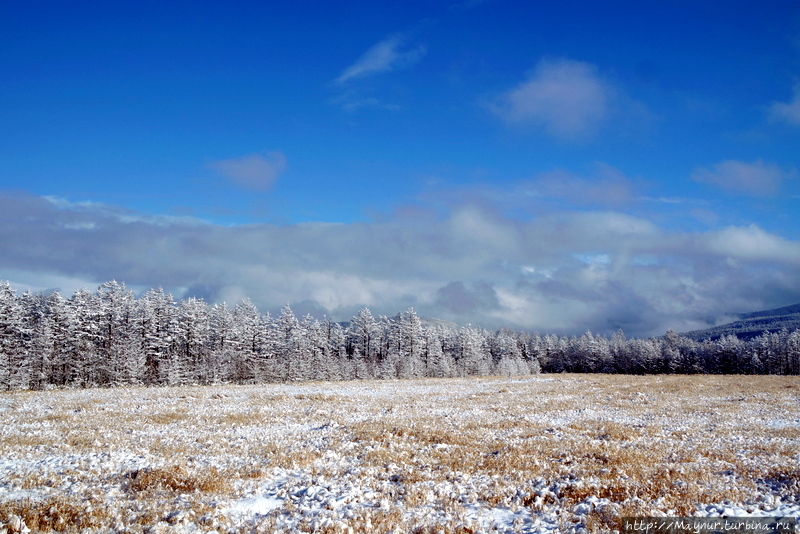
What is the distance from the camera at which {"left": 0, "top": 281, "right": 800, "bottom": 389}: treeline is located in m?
60.2

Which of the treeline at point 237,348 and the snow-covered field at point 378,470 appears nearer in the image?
the snow-covered field at point 378,470

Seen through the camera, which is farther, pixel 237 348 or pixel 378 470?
pixel 237 348

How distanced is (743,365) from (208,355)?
515 ft

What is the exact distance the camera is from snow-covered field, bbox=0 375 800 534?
8.71 meters

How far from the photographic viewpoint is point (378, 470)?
1228 cm

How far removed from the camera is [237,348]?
85188 millimetres

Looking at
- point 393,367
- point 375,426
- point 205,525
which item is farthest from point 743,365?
point 205,525

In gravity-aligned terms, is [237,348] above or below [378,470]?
above

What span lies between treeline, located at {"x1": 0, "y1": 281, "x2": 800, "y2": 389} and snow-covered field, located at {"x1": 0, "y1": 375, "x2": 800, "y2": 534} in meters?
44.4

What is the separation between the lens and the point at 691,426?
67.3 ft

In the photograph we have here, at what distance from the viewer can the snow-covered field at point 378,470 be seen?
28.6 ft

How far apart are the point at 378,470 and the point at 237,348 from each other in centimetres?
7969

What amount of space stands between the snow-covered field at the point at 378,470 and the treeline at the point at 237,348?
1747 inches

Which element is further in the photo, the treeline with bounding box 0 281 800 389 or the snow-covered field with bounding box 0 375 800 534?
the treeline with bounding box 0 281 800 389
